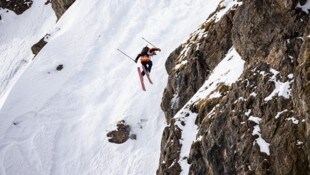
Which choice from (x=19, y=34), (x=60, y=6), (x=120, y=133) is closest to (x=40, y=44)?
(x=60, y=6)

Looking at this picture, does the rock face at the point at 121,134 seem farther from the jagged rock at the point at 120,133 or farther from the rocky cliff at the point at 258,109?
the rocky cliff at the point at 258,109

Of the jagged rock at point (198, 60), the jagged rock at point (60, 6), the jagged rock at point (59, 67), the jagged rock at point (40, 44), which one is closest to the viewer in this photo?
the jagged rock at point (198, 60)

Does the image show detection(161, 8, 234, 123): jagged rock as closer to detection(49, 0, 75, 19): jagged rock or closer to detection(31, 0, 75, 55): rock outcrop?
detection(31, 0, 75, 55): rock outcrop

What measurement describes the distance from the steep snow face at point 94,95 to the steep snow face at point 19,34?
603 cm

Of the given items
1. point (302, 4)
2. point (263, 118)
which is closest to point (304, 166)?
point (263, 118)

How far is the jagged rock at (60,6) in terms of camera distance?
4004cm

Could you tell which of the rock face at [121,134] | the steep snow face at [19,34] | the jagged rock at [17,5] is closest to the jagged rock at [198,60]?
the rock face at [121,134]

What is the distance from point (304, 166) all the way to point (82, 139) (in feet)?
52.6

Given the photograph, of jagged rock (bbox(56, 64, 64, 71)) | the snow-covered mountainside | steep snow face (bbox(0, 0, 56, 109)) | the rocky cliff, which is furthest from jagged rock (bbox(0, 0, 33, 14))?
the rocky cliff

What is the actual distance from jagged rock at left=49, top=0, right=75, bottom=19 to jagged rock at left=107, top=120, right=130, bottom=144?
19387 millimetres

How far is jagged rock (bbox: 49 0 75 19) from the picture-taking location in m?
40.0

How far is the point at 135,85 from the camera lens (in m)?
26.2

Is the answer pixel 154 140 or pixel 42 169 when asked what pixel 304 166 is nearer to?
pixel 154 140

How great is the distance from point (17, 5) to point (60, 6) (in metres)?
10.9
